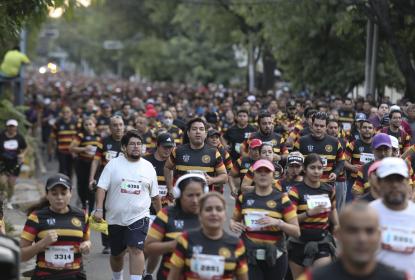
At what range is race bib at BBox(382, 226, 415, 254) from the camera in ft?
21.2

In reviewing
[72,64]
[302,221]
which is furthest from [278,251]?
[72,64]

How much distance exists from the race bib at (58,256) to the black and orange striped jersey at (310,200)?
235 centimetres

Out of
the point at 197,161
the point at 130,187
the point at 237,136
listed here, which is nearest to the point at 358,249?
the point at 130,187

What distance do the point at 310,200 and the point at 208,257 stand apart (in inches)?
103

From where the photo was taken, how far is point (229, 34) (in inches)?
1738

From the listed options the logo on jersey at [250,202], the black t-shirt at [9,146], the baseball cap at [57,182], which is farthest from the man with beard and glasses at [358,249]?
the black t-shirt at [9,146]

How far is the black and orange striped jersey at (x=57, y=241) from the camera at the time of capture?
791cm

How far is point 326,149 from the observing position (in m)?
13.0

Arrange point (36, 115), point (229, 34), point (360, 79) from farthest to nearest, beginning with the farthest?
point (229, 34)
point (360, 79)
point (36, 115)

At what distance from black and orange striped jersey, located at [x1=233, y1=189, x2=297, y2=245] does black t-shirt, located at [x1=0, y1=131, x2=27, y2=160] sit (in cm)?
976

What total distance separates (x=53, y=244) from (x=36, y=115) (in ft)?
70.7

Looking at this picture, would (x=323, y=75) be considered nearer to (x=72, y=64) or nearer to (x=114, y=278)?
(x=114, y=278)

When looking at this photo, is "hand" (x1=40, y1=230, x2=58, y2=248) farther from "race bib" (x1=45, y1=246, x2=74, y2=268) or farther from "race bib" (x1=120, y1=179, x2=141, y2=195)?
"race bib" (x1=120, y1=179, x2=141, y2=195)

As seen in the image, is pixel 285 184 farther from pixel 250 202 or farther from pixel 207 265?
pixel 207 265
